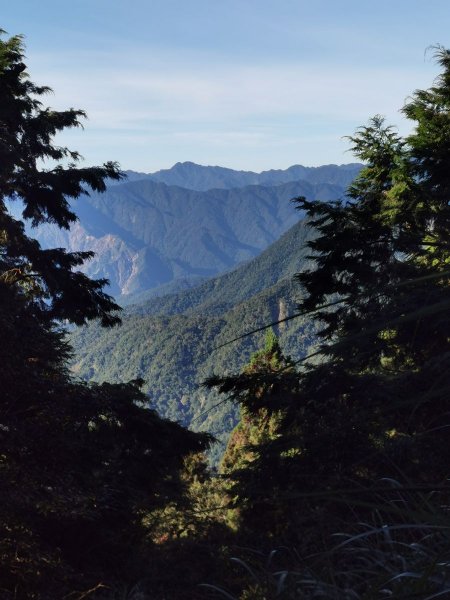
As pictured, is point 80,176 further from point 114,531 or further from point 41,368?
point 114,531

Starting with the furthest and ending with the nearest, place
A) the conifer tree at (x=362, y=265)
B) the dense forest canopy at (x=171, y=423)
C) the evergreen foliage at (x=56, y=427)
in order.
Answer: the conifer tree at (x=362, y=265) → the evergreen foliage at (x=56, y=427) → the dense forest canopy at (x=171, y=423)

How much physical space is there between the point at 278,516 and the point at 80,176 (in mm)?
8866

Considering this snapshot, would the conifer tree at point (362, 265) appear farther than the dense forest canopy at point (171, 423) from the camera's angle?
Yes

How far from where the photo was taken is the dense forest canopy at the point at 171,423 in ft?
16.2

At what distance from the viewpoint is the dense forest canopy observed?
195 inches

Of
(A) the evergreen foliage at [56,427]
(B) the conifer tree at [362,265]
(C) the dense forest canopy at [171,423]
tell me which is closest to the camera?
(C) the dense forest canopy at [171,423]

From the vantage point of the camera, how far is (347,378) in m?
9.71

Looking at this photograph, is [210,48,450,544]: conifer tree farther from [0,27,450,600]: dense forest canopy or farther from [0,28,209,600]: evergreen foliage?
[0,28,209,600]: evergreen foliage

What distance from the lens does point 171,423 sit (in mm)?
11078

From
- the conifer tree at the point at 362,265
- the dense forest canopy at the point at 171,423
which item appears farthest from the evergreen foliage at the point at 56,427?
the conifer tree at the point at 362,265

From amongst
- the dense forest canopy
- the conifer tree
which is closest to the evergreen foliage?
the dense forest canopy

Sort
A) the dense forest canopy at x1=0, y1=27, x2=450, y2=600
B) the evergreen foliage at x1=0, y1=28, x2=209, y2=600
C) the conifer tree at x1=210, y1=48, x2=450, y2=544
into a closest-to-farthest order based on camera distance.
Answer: the dense forest canopy at x1=0, y1=27, x2=450, y2=600
the evergreen foliage at x1=0, y1=28, x2=209, y2=600
the conifer tree at x1=210, y1=48, x2=450, y2=544

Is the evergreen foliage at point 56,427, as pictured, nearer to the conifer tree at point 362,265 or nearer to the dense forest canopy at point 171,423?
the dense forest canopy at point 171,423

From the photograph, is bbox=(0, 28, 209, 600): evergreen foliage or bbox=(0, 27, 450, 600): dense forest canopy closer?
bbox=(0, 27, 450, 600): dense forest canopy
